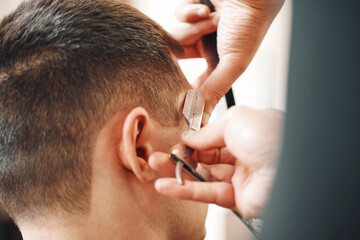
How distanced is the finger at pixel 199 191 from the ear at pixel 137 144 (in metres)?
0.09

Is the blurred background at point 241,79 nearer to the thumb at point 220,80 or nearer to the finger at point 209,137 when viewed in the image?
the thumb at point 220,80

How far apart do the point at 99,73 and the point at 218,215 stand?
1.32 meters

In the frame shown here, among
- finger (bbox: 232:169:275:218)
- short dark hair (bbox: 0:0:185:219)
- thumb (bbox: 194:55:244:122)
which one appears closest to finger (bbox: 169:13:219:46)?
thumb (bbox: 194:55:244:122)

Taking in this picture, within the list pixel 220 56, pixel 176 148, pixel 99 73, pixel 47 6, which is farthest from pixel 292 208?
pixel 220 56

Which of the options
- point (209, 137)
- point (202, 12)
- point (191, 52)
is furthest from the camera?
point (191, 52)

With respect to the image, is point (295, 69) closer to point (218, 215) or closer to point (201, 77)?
point (201, 77)

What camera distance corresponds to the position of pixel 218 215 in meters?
1.79

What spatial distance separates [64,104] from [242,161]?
1.38ft

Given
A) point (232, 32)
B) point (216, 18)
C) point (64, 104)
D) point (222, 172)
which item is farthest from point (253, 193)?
point (216, 18)

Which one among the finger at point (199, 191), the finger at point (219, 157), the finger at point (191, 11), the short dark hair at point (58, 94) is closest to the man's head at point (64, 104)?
the short dark hair at point (58, 94)

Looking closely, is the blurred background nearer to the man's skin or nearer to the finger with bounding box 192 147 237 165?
the finger with bounding box 192 147 237 165

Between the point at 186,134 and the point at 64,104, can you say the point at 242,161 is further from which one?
the point at 64,104

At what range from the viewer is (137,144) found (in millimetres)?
762

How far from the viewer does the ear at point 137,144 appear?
71cm
